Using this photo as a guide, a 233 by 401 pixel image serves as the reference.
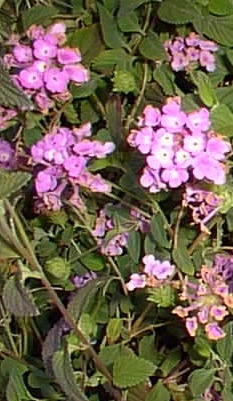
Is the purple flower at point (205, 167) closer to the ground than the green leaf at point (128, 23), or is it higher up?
closer to the ground

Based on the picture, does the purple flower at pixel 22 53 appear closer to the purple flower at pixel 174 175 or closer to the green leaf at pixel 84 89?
the green leaf at pixel 84 89

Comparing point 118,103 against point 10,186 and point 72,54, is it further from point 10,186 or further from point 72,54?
point 10,186

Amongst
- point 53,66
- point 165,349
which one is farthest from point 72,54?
point 165,349

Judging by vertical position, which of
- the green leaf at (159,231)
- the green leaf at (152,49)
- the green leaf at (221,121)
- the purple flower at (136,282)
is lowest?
the purple flower at (136,282)

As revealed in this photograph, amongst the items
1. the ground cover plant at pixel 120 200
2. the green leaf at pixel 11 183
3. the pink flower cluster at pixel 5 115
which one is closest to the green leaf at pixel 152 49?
the ground cover plant at pixel 120 200

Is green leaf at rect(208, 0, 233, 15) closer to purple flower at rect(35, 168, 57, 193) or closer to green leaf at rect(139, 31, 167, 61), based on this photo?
green leaf at rect(139, 31, 167, 61)

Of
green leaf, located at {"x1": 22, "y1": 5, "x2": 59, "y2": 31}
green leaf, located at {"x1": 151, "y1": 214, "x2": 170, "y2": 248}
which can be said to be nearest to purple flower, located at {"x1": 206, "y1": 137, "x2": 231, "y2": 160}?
green leaf, located at {"x1": 151, "y1": 214, "x2": 170, "y2": 248}

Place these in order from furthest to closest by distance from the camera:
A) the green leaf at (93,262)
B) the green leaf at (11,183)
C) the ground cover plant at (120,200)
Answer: the green leaf at (93,262)
the ground cover plant at (120,200)
the green leaf at (11,183)

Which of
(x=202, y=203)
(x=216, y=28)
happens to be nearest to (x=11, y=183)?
(x=202, y=203)
